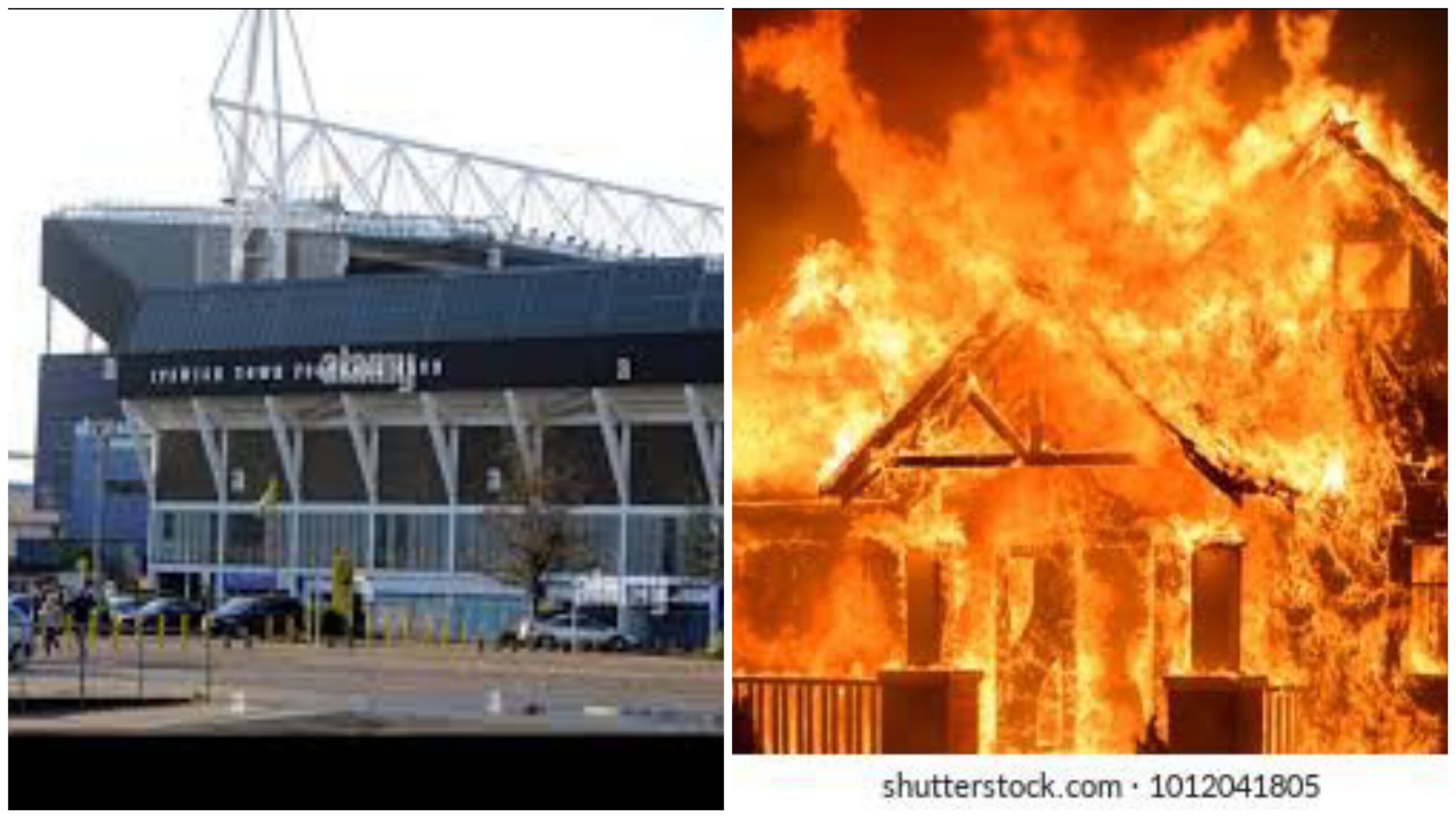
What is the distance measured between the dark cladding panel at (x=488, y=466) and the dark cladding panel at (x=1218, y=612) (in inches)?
353

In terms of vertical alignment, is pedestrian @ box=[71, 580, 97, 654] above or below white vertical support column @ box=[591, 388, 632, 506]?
below

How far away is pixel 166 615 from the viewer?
25156 mm

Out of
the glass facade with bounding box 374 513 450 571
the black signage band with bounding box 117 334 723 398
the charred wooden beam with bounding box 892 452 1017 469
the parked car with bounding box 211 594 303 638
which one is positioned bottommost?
the parked car with bounding box 211 594 303 638

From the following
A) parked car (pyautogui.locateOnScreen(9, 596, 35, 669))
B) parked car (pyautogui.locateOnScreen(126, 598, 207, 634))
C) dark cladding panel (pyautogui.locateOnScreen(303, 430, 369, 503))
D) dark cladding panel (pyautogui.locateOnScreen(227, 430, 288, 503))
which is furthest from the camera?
dark cladding panel (pyautogui.locateOnScreen(303, 430, 369, 503))

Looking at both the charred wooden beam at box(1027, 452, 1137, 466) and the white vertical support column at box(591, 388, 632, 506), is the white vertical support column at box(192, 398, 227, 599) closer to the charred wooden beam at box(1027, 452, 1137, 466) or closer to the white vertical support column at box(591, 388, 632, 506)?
the white vertical support column at box(591, 388, 632, 506)

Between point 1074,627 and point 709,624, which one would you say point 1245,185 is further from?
point 709,624

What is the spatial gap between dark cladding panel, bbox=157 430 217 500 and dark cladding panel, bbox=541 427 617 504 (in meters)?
3.46

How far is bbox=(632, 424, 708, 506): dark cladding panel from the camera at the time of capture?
27469mm

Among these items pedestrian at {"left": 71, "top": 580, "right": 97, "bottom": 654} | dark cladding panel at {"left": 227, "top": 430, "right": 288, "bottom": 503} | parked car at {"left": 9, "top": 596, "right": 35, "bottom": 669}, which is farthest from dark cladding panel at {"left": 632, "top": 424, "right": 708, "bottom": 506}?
parked car at {"left": 9, "top": 596, "right": 35, "bottom": 669}

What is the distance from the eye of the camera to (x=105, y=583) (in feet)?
84.1

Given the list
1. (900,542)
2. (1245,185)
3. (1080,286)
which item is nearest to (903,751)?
(900,542)

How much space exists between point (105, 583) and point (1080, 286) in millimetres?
11382

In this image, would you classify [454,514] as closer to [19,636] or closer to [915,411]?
[19,636]

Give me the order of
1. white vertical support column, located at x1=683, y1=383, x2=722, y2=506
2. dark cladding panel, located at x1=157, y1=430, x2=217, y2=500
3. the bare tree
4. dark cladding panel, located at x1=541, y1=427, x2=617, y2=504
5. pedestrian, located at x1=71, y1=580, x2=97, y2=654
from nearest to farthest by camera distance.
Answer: pedestrian, located at x1=71, y1=580, x2=97, y2=654
dark cladding panel, located at x1=157, y1=430, x2=217, y2=500
dark cladding panel, located at x1=541, y1=427, x2=617, y2=504
white vertical support column, located at x1=683, y1=383, x2=722, y2=506
the bare tree
